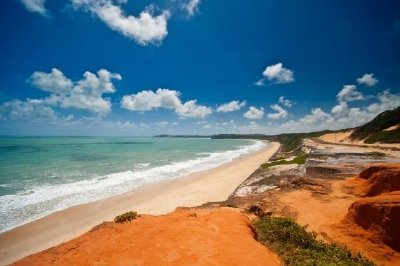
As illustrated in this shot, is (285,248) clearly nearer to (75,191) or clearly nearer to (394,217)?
(394,217)

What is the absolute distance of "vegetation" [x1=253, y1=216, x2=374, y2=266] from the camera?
686cm

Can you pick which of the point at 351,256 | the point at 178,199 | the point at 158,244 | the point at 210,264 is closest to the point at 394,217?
the point at 351,256

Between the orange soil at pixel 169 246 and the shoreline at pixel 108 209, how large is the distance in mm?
6348

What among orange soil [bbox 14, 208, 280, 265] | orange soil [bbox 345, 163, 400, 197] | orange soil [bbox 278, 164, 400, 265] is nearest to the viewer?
orange soil [bbox 14, 208, 280, 265]

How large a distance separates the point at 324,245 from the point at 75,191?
1965 centimetres

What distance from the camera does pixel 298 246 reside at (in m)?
7.77

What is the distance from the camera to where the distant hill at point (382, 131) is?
42688 millimetres

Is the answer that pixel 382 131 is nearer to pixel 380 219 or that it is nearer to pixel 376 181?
pixel 376 181

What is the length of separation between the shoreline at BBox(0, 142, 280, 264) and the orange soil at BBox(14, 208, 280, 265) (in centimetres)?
635

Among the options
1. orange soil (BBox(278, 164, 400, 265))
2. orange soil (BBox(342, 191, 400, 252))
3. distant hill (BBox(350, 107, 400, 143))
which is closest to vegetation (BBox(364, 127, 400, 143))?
distant hill (BBox(350, 107, 400, 143))

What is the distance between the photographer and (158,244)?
6.65 m

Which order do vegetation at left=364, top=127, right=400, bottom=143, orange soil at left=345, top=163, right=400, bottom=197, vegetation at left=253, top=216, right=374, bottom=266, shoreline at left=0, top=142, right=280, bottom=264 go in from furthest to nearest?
vegetation at left=364, top=127, right=400, bottom=143 < shoreline at left=0, top=142, right=280, bottom=264 < orange soil at left=345, top=163, right=400, bottom=197 < vegetation at left=253, top=216, right=374, bottom=266

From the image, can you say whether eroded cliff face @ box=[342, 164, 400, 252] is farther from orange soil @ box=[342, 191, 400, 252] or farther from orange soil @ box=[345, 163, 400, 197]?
orange soil @ box=[345, 163, 400, 197]

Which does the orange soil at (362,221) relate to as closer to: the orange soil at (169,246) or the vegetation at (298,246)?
the vegetation at (298,246)
